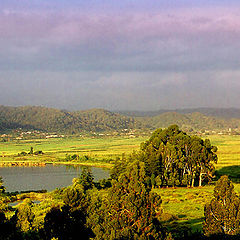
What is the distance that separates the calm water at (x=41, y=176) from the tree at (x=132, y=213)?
53.1 metres

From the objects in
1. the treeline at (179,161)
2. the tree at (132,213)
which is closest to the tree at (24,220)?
the tree at (132,213)

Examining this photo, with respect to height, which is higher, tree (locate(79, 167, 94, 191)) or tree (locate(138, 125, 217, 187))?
tree (locate(138, 125, 217, 187))

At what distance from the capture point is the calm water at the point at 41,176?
241 ft

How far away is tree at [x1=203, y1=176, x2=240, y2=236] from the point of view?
20.5 metres

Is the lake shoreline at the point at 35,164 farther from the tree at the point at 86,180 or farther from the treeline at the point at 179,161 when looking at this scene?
the treeline at the point at 179,161

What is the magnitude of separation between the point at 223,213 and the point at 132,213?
6.65 meters

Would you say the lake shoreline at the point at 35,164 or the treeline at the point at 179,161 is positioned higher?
the treeline at the point at 179,161

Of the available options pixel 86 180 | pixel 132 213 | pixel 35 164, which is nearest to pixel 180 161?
pixel 86 180

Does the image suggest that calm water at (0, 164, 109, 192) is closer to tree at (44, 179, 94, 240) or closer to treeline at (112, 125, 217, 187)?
treeline at (112, 125, 217, 187)

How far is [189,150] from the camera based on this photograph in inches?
2525

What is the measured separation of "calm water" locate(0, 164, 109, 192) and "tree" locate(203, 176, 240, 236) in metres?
53.0

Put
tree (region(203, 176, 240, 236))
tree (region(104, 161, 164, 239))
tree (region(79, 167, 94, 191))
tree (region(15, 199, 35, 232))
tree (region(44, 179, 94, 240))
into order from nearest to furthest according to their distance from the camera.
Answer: tree (region(104, 161, 164, 239)) < tree (region(203, 176, 240, 236)) < tree (region(44, 179, 94, 240)) < tree (region(15, 199, 35, 232)) < tree (region(79, 167, 94, 191))

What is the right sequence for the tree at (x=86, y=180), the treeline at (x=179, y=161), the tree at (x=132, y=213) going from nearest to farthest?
the tree at (x=132, y=213) → the tree at (x=86, y=180) → the treeline at (x=179, y=161)

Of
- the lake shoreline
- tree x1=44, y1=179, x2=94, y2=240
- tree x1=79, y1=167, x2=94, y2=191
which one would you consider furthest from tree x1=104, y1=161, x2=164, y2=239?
the lake shoreline
